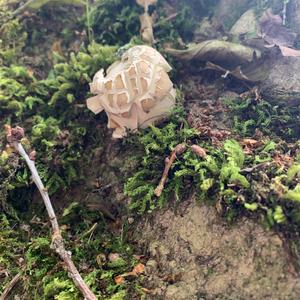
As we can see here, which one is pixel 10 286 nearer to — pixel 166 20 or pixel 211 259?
pixel 211 259

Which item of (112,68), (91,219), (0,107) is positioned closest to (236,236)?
(91,219)

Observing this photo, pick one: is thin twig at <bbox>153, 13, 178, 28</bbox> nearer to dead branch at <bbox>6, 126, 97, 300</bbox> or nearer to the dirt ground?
dead branch at <bbox>6, 126, 97, 300</bbox>

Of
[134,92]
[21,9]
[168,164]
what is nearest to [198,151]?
[168,164]

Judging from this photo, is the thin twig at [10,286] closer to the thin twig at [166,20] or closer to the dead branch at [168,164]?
the dead branch at [168,164]

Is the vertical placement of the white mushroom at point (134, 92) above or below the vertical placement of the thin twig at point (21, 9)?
below

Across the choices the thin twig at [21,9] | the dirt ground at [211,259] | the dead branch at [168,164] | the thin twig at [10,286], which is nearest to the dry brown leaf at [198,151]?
the dead branch at [168,164]
